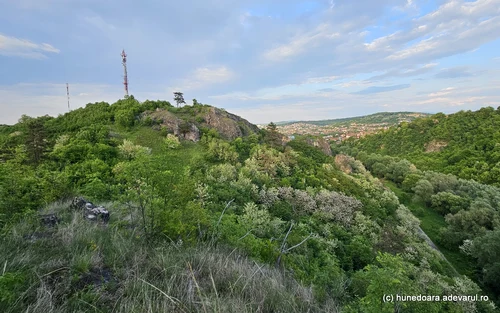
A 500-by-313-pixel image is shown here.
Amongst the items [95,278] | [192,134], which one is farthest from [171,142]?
[95,278]

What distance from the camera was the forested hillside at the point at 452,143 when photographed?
150 feet

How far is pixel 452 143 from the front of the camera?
5909 cm

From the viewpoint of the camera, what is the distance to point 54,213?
518cm

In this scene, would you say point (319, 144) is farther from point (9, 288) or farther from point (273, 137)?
point (9, 288)

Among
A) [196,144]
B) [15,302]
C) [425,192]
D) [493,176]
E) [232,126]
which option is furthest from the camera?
[493,176]

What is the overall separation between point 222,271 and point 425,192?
4233 centimetres

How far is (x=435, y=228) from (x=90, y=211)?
35.4m

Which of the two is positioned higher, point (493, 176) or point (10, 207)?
point (10, 207)

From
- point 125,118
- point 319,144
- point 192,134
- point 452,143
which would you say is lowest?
point 452,143

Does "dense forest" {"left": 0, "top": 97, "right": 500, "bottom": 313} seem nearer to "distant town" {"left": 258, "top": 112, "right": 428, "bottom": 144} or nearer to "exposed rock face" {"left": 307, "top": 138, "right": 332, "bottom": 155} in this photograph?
"exposed rock face" {"left": 307, "top": 138, "right": 332, "bottom": 155}

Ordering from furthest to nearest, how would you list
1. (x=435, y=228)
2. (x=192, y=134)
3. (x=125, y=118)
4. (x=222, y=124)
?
(x=435, y=228)
(x=222, y=124)
(x=192, y=134)
(x=125, y=118)

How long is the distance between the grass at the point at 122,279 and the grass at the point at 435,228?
25.6 m

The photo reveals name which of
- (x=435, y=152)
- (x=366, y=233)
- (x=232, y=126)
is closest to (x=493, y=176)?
(x=435, y=152)

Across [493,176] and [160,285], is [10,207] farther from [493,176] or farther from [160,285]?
[493,176]
